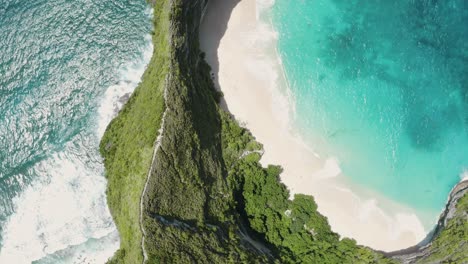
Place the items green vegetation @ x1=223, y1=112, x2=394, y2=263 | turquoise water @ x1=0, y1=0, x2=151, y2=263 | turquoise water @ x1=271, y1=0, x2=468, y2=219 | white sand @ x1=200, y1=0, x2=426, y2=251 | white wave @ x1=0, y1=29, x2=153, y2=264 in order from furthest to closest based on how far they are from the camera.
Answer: turquoise water @ x1=271, y1=0, x2=468, y2=219
white sand @ x1=200, y1=0, x2=426, y2=251
green vegetation @ x1=223, y1=112, x2=394, y2=263
turquoise water @ x1=0, y1=0, x2=151, y2=263
white wave @ x1=0, y1=29, x2=153, y2=264

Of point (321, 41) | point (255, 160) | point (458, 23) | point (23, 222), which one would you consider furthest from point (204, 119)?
point (458, 23)

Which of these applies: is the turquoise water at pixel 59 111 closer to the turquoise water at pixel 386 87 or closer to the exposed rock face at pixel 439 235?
the turquoise water at pixel 386 87

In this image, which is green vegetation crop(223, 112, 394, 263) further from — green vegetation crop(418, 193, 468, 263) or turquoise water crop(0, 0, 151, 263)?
turquoise water crop(0, 0, 151, 263)

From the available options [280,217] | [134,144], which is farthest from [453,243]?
[134,144]

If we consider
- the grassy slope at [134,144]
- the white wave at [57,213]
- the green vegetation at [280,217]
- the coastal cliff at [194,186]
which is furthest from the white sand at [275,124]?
the white wave at [57,213]

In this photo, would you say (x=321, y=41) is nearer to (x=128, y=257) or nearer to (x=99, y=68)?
(x=99, y=68)

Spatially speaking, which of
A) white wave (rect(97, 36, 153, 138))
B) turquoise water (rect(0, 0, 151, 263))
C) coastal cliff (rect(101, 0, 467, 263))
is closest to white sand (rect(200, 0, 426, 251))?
coastal cliff (rect(101, 0, 467, 263))
